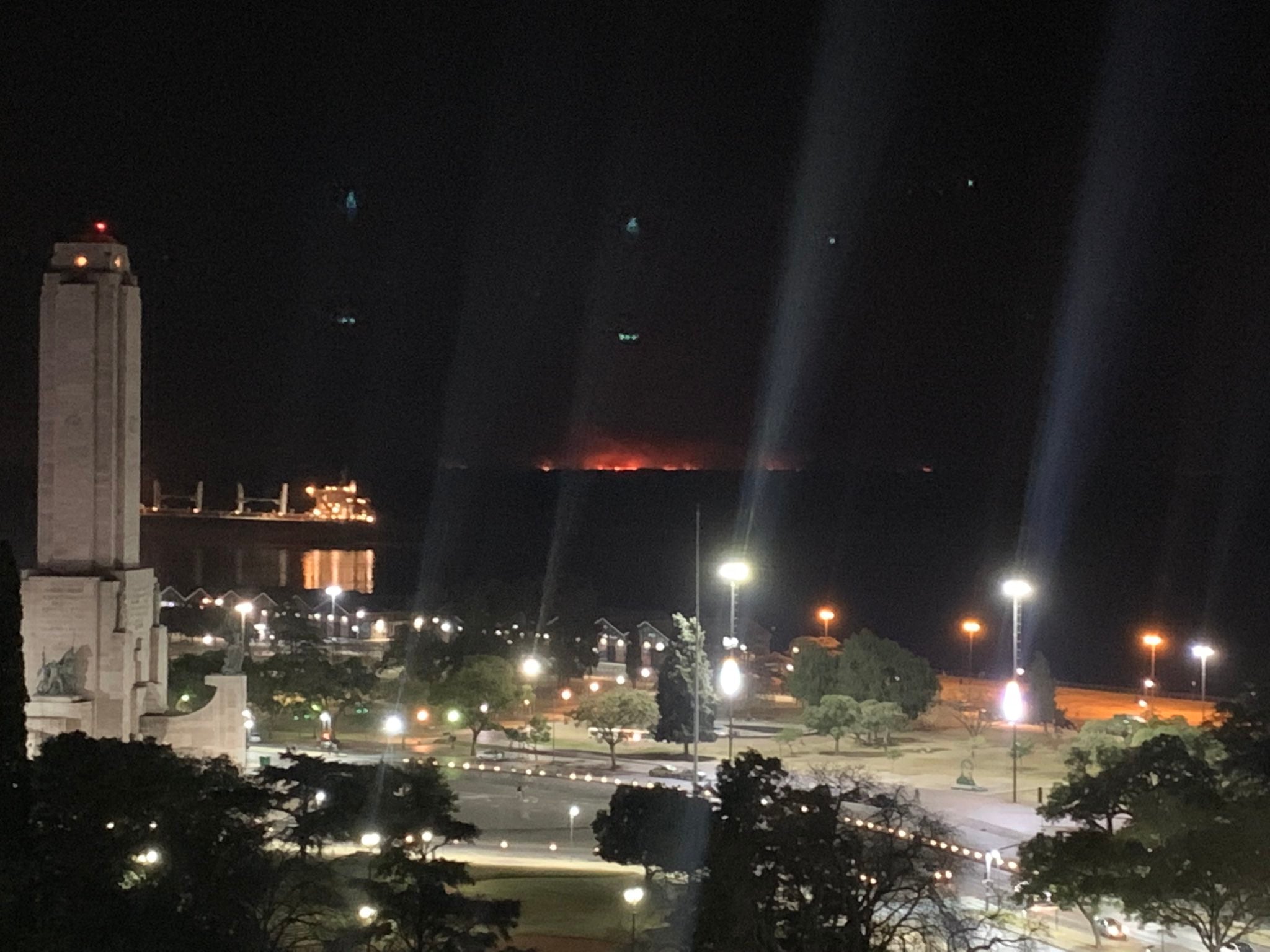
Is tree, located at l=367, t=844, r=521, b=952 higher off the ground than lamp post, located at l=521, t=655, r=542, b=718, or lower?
higher

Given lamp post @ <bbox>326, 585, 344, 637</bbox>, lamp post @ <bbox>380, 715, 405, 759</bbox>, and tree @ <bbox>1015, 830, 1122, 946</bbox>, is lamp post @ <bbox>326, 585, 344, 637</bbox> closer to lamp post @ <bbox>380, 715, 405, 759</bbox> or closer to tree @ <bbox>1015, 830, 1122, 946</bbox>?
lamp post @ <bbox>380, 715, 405, 759</bbox>

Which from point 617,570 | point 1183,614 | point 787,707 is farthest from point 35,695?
point 617,570

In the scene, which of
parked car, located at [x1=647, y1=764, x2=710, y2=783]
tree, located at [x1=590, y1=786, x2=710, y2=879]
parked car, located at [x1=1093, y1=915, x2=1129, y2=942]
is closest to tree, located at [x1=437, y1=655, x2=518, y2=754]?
parked car, located at [x1=647, y1=764, x2=710, y2=783]

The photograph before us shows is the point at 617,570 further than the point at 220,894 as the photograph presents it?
Yes

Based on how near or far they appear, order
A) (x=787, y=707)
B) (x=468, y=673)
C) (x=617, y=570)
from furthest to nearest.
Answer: (x=617, y=570) → (x=787, y=707) → (x=468, y=673)

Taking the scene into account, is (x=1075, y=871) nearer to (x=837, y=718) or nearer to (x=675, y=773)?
(x=675, y=773)

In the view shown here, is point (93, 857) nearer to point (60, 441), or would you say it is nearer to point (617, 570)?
point (60, 441)

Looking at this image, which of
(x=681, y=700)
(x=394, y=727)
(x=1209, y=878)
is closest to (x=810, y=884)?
(x=1209, y=878)
